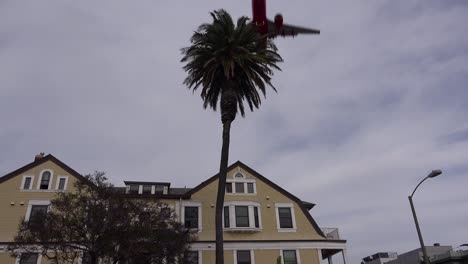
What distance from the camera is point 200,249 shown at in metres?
34.9

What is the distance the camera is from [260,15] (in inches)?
1107

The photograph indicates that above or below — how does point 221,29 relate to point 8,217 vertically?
above

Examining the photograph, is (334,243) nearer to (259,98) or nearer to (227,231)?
(227,231)

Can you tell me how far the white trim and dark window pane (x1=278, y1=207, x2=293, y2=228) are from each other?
1797mm

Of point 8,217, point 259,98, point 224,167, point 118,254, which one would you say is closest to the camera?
point 118,254

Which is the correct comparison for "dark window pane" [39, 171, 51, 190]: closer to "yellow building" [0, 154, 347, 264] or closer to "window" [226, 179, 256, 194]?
"yellow building" [0, 154, 347, 264]

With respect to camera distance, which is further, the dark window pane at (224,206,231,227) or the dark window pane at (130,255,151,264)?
the dark window pane at (224,206,231,227)

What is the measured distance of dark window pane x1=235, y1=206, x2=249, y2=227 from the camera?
1441 inches

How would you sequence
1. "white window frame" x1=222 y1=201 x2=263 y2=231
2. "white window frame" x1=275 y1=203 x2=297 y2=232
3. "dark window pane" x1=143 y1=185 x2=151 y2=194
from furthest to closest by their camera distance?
1. "dark window pane" x1=143 y1=185 x2=151 y2=194
2. "white window frame" x1=275 y1=203 x2=297 y2=232
3. "white window frame" x1=222 y1=201 x2=263 y2=231

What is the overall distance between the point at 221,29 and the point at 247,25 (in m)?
1.97

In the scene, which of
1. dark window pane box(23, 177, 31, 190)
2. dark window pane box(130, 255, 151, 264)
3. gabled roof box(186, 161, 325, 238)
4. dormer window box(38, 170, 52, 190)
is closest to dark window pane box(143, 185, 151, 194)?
gabled roof box(186, 161, 325, 238)

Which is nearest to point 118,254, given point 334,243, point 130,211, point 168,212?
point 130,211

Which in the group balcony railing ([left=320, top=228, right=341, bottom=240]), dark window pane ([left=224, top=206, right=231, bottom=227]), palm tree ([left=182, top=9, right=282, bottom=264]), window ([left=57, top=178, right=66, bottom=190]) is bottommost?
balcony railing ([left=320, top=228, right=341, bottom=240])

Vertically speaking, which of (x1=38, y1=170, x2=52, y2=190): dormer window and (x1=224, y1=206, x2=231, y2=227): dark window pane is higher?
(x1=38, y1=170, x2=52, y2=190): dormer window
